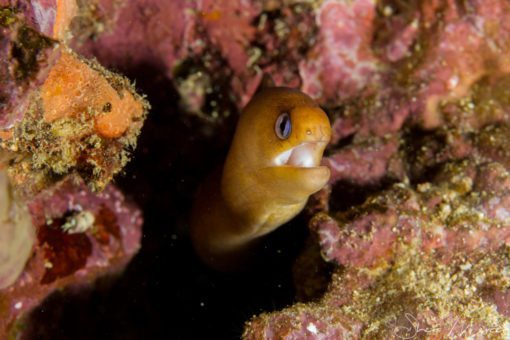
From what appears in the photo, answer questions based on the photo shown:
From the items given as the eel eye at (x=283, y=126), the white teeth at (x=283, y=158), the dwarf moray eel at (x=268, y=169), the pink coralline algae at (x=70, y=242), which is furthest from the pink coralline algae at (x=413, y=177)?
the pink coralline algae at (x=70, y=242)

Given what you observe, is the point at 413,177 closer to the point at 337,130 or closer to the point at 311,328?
the point at 337,130

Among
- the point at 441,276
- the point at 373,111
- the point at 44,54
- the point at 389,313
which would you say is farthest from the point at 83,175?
the point at 373,111

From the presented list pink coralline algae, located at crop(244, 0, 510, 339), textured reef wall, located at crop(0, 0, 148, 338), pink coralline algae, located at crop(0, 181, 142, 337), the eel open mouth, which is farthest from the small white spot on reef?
pink coralline algae, located at crop(0, 181, 142, 337)

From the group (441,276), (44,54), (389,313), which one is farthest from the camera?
(441,276)

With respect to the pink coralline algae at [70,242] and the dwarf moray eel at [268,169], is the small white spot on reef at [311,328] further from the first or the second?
the pink coralline algae at [70,242]

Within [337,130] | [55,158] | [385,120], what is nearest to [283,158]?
[337,130]

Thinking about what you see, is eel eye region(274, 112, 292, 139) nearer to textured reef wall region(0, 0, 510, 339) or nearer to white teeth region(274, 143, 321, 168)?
white teeth region(274, 143, 321, 168)

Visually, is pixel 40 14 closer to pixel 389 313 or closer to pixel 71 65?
pixel 71 65
